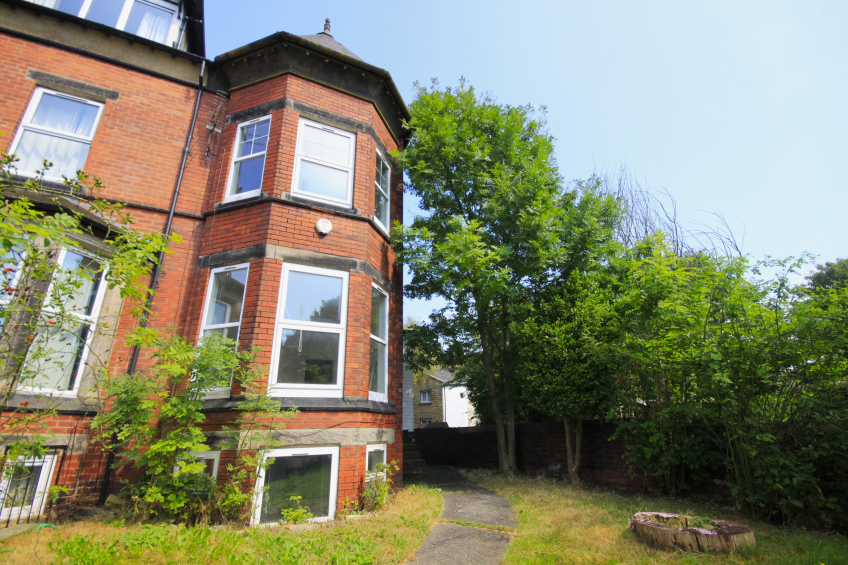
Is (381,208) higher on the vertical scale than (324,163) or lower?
lower

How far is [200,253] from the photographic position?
793 centimetres

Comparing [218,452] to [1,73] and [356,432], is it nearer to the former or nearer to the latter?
[356,432]

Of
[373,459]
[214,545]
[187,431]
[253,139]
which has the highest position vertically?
[253,139]

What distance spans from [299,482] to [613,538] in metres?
4.16

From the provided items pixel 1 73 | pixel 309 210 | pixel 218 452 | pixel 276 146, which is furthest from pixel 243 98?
pixel 218 452

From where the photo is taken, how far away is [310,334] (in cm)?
727

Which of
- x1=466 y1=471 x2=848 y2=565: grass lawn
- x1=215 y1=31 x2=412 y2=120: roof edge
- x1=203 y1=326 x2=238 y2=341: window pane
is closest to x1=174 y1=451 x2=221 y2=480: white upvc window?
x1=203 y1=326 x2=238 y2=341: window pane

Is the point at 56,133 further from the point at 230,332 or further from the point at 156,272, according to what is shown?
the point at 230,332

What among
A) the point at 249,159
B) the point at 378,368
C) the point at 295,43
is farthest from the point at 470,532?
the point at 295,43

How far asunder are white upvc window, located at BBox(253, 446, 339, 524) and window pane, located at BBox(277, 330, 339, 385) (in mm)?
1059

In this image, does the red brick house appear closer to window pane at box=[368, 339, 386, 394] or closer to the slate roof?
window pane at box=[368, 339, 386, 394]

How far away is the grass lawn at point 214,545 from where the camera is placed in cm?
413

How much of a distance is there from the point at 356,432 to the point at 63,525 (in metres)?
3.71

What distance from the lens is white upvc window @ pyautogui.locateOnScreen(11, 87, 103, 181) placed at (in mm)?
7516
